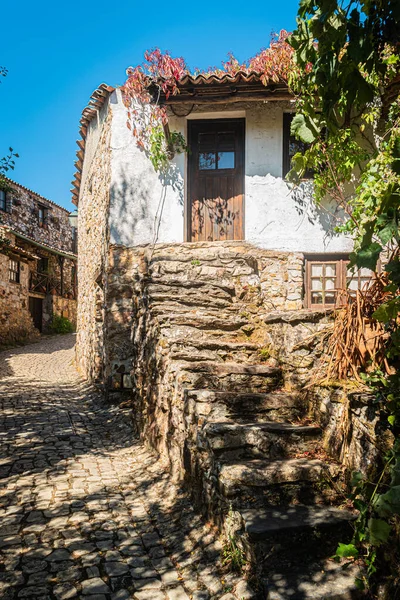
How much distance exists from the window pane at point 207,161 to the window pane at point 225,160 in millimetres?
91

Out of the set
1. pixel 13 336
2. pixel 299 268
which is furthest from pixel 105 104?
pixel 13 336

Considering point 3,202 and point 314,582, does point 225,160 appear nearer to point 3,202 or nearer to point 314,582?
point 314,582

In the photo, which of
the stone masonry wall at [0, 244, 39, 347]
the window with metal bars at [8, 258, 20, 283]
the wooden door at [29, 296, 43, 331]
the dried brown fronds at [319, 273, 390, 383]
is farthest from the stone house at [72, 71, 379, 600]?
the wooden door at [29, 296, 43, 331]

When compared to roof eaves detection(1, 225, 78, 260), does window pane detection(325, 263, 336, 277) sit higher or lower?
lower

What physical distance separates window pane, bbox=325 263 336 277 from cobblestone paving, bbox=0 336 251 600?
13.4 feet

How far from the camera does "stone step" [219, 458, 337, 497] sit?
2.82 metres

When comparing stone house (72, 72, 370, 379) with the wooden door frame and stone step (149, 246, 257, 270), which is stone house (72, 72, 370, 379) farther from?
stone step (149, 246, 257, 270)

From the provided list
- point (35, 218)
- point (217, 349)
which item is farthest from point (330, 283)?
point (35, 218)

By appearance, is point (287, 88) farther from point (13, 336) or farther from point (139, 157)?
point (13, 336)

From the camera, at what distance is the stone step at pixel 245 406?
11.9 ft

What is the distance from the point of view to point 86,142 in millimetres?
11500

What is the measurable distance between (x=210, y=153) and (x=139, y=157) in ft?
4.25

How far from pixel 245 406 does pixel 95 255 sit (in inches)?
284

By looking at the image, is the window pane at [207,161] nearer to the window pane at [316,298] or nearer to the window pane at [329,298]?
the window pane at [316,298]
